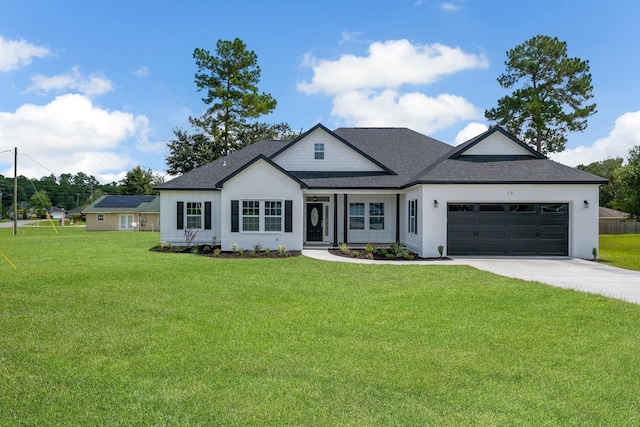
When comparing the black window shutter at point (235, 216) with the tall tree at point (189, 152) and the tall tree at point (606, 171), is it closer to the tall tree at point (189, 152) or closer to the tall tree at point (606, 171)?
the tall tree at point (189, 152)

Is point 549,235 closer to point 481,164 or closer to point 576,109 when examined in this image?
point 481,164

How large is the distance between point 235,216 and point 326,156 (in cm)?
557

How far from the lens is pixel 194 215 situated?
19.7 meters

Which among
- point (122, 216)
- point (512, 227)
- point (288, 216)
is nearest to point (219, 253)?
point (288, 216)

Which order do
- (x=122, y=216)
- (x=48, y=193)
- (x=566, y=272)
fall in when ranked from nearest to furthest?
(x=566, y=272) < (x=122, y=216) < (x=48, y=193)

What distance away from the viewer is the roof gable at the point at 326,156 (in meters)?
20.2

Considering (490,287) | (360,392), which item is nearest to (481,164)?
(490,287)

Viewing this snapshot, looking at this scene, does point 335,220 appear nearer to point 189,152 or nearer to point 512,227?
point 512,227

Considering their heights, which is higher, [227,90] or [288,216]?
[227,90]

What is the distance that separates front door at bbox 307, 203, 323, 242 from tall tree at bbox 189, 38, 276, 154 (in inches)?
744

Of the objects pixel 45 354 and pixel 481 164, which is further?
pixel 481 164

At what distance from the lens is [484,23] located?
16.9 m

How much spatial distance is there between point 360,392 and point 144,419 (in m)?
1.97

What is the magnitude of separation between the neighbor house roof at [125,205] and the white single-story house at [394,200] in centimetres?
2339
